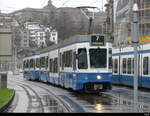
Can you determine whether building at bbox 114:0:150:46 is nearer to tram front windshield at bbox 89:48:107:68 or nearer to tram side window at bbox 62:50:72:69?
tram side window at bbox 62:50:72:69

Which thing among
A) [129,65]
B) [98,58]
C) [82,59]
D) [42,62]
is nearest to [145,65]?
[129,65]

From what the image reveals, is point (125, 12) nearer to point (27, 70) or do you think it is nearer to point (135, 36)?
point (27, 70)

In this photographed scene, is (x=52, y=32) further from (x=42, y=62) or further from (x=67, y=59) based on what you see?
(x=67, y=59)

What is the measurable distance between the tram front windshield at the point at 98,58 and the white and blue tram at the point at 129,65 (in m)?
5.16

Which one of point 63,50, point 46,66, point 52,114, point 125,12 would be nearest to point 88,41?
point 63,50

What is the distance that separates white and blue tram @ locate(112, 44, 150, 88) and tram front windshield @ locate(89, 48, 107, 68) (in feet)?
16.9

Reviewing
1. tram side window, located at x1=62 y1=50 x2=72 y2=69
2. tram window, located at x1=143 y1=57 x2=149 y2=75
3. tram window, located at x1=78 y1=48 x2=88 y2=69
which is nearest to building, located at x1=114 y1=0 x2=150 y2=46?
tram window, located at x1=143 y1=57 x2=149 y2=75

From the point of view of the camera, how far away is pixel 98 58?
79.9ft

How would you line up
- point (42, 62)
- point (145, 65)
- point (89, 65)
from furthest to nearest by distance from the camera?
point (42, 62) < point (145, 65) < point (89, 65)

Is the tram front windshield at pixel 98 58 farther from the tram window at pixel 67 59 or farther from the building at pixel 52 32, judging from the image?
the building at pixel 52 32

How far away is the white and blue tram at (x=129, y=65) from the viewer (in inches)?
1141

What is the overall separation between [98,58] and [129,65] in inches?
363

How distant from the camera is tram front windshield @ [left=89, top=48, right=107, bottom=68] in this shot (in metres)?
24.3

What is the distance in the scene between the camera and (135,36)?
1357 cm
